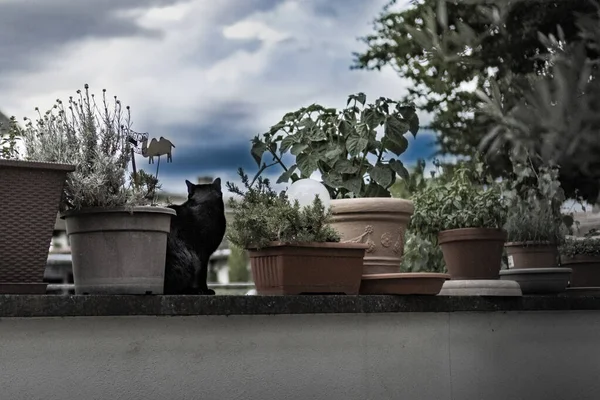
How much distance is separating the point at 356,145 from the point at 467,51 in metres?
0.86

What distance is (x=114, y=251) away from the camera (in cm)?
242

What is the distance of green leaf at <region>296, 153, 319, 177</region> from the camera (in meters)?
3.32

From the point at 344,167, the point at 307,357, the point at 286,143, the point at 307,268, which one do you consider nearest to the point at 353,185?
the point at 344,167

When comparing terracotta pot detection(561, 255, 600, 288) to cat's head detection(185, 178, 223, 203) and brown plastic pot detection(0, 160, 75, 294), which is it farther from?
brown plastic pot detection(0, 160, 75, 294)

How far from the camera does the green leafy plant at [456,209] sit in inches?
148

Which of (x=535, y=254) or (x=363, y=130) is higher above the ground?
(x=363, y=130)

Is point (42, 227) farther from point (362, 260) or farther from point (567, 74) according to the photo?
point (567, 74)

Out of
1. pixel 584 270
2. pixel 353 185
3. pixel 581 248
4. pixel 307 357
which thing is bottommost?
pixel 307 357

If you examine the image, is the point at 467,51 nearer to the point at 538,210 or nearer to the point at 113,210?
the point at 113,210

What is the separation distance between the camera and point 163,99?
3633 millimetres

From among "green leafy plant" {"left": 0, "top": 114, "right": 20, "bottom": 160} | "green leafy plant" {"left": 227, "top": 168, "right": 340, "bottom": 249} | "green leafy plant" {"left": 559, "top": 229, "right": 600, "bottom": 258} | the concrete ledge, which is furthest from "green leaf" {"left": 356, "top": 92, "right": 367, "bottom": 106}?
"green leafy plant" {"left": 559, "top": 229, "right": 600, "bottom": 258}

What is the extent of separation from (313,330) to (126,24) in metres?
2.23

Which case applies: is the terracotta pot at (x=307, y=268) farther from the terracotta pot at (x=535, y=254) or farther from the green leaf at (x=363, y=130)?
the terracotta pot at (x=535, y=254)

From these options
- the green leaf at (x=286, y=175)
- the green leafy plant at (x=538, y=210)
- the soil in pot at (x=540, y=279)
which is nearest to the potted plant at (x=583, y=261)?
the green leafy plant at (x=538, y=210)
